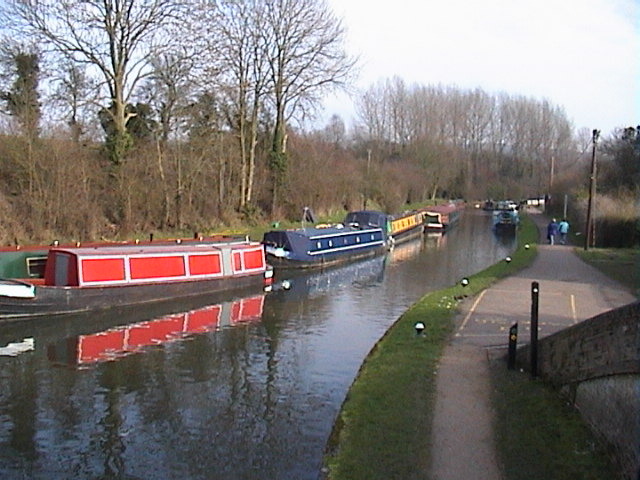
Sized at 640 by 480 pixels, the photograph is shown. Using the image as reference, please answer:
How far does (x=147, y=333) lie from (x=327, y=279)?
925 centimetres

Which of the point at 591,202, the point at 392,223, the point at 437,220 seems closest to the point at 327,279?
the point at 591,202

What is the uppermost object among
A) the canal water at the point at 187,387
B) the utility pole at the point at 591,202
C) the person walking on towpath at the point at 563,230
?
the utility pole at the point at 591,202

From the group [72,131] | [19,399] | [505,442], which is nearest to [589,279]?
[505,442]

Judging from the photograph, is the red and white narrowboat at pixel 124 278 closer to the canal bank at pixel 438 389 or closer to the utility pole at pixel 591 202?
the canal bank at pixel 438 389

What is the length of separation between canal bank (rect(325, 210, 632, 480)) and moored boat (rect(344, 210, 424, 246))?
15.5 m

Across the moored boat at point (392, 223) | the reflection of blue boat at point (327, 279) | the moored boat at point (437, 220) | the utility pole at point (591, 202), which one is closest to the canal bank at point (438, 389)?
the reflection of blue boat at point (327, 279)

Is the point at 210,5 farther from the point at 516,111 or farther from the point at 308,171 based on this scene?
the point at 516,111

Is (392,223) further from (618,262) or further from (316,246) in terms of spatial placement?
(618,262)

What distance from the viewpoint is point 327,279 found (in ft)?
73.9

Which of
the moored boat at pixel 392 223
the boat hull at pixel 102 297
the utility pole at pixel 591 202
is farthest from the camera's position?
the moored boat at pixel 392 223

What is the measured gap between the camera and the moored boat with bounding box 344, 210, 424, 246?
32188 mm

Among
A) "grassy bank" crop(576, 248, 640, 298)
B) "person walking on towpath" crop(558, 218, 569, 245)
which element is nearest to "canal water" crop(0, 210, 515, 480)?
"grassy bank" crop(576, 248, 640, 298)

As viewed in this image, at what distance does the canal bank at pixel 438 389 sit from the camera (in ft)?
21.3

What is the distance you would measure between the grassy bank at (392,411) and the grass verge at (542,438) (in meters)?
0.77
